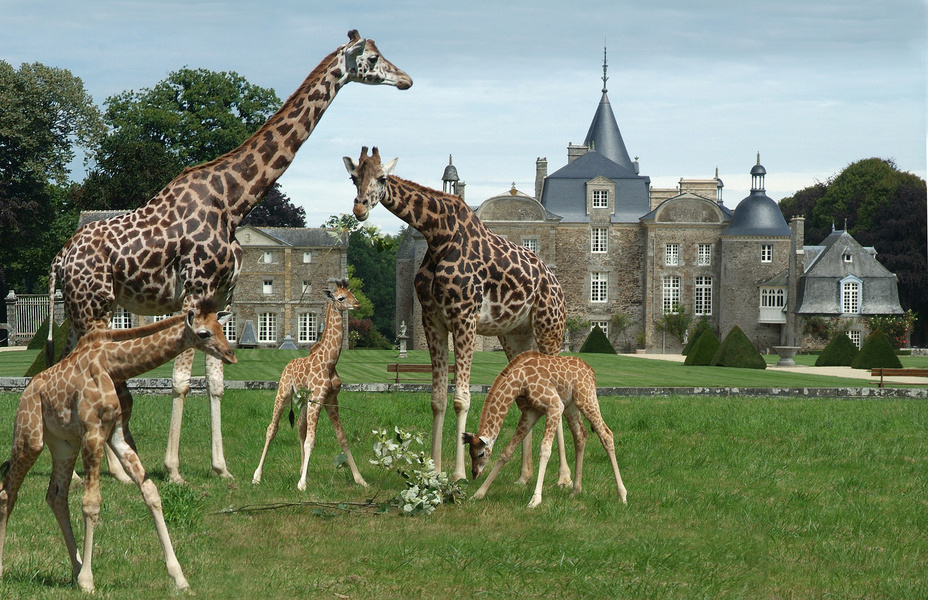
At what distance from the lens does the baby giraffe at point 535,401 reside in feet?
30.2

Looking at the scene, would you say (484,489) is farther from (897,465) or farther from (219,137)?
(219,137)

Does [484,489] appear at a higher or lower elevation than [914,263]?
lower

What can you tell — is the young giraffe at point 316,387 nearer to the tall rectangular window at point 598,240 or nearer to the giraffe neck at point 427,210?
the giraffe neck at point 427,210

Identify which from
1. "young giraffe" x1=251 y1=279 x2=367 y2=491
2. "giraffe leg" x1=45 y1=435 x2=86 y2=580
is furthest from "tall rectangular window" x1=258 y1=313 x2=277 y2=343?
"giraffe leg" x1=45 y1=435 x2=86 y2=580

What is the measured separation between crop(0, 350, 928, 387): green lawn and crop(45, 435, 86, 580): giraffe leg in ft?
62.4

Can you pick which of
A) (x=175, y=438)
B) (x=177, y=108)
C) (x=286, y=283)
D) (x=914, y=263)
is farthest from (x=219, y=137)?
(x=175, y=438)

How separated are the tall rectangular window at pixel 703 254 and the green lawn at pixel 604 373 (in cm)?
1958

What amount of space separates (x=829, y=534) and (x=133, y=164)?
47395 millimetres

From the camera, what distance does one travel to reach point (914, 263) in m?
57.5

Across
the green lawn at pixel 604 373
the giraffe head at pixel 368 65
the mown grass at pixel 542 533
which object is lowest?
the mown grass at pixel 542 533

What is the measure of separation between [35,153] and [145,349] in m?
51.4

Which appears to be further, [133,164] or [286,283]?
[286,283]

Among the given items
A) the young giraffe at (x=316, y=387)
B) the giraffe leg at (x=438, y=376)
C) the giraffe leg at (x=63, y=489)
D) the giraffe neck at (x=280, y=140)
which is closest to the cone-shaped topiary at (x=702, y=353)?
the giraffe leg at (x=438, y=376)

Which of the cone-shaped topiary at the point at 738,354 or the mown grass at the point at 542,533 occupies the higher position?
the cone-shaped topiary at the point at 738,354
